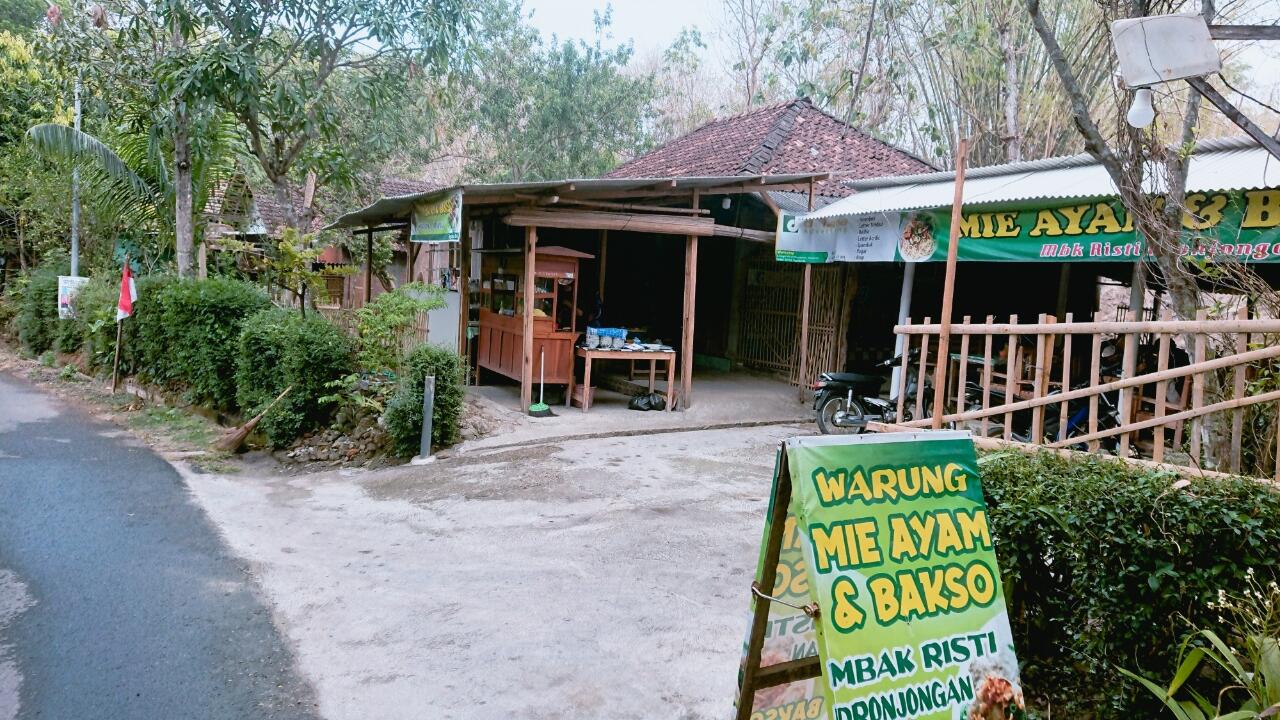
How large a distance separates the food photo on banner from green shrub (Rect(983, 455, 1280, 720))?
67 centimetres

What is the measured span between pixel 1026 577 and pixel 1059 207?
17.8 feet

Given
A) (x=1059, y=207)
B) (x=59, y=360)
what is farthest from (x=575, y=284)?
(x=59, y=360)

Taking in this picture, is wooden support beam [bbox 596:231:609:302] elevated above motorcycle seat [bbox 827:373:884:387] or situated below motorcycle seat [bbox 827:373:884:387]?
above

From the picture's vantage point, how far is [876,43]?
54.4ft

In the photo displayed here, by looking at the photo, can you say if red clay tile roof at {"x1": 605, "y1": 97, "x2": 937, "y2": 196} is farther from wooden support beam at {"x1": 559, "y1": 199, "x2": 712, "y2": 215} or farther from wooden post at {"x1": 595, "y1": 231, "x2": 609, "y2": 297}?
wooden support beam at {"x1": 559, "y1": 199, "x2": 712, "y2": 215}

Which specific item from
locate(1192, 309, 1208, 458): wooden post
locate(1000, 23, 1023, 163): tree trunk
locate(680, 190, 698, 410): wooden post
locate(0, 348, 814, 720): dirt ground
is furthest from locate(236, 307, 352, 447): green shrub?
locate(1000, 23, 1023, 163): tree trunk

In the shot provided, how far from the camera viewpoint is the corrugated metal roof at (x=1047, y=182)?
7023 millimetres

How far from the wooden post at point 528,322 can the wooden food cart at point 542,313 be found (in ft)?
0.62

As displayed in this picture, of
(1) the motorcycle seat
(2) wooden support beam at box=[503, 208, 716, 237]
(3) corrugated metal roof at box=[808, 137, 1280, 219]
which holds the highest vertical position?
(3) corrugated metal roof at box=[808, 137, 1280, 219]

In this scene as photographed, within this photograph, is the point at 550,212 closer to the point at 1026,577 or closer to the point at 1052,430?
the point at 1052,430

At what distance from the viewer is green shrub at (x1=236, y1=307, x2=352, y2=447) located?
10320mm

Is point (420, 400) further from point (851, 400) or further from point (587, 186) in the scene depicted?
point (851, 400)

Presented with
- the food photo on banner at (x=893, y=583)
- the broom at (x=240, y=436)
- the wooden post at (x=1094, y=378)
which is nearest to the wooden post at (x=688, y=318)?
the broom at (x=240, y=436)

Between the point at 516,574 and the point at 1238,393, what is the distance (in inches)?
163
